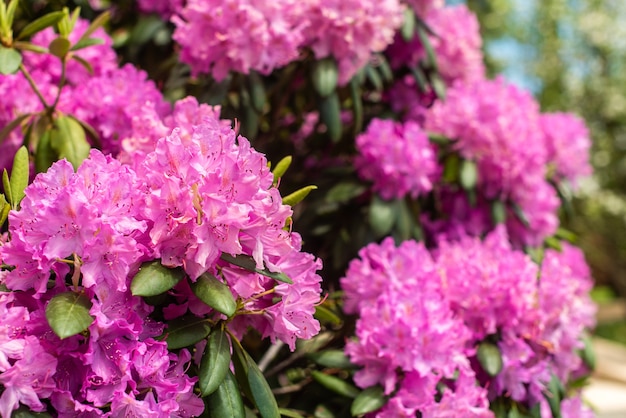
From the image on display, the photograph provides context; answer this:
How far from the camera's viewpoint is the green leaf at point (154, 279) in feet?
2.76

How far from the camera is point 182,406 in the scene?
0.92 meters

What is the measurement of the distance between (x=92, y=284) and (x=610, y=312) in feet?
28.5

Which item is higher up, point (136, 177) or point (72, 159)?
point (136, 177)

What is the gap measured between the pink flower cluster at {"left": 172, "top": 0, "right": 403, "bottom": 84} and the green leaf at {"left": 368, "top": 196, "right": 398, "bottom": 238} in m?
0.33

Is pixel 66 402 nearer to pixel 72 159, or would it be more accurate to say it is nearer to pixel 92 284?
pixel 92 284

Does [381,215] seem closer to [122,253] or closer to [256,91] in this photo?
[256,91]

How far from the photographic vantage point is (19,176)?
1.01 m

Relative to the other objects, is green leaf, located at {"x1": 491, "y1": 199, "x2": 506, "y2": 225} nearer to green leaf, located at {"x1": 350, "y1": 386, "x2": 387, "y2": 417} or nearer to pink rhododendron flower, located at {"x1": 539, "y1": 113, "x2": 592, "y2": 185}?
pink rhododendron flower, located at {"x1": 539, "y1": 113, "x2": 592, "y2": 185}

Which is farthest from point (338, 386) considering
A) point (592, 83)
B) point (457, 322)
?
point (592, 83)

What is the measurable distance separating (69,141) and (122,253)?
1.85 feet

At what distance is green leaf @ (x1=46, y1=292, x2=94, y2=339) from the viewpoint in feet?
2.59

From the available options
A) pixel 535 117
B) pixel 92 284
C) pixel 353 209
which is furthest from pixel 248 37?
pixel 535 117

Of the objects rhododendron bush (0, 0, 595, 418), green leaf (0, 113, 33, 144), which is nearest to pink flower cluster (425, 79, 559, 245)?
rhododendron bush (0, 0, 595, 418)

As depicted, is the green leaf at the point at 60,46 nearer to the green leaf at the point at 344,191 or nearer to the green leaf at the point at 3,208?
the green leaf at the point at 3,208
